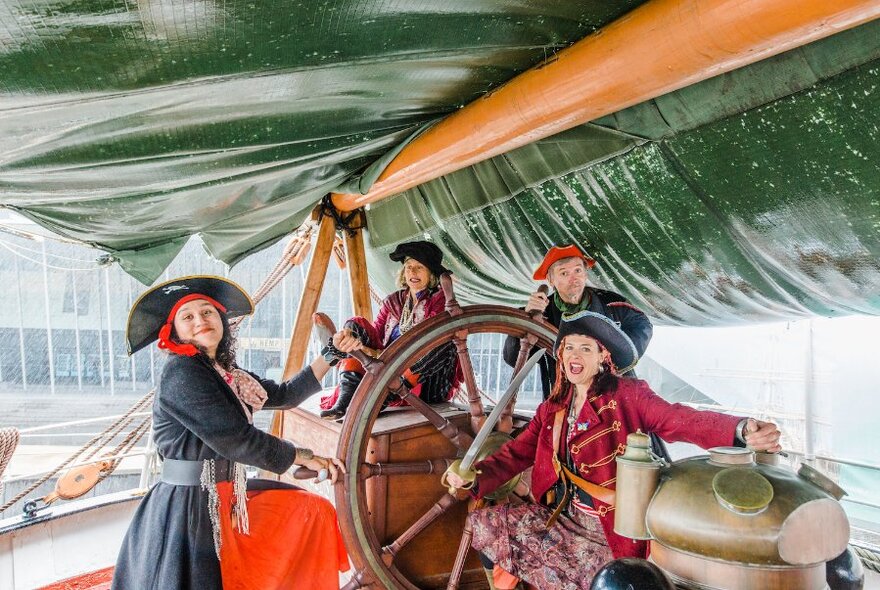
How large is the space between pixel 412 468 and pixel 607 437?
0.72 m

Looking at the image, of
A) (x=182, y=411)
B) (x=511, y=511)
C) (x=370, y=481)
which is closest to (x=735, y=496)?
(x=511, y=511)

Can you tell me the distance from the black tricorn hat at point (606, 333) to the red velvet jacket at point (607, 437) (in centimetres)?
8

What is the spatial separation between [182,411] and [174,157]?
798 mm

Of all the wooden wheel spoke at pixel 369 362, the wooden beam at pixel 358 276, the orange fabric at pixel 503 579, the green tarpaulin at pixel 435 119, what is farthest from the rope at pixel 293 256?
the orange fabric at pixel 503 579

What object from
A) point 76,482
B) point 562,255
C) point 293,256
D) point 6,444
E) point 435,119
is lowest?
point 76,482

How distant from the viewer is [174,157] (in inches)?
74.1

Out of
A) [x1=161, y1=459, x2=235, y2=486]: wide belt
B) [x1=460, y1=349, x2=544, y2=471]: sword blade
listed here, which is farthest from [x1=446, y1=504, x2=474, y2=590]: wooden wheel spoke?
[x1=161, y1=459, x2=235, y2=486]: wide belt

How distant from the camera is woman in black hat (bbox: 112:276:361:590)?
1.96m

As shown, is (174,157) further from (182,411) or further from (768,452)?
(768,452)

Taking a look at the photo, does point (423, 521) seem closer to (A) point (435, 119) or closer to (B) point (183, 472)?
(B) point (183, 472)

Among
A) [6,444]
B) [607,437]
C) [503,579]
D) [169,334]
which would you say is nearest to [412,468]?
[503,579]

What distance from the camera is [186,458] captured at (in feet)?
6.70

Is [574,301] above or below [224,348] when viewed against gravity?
above

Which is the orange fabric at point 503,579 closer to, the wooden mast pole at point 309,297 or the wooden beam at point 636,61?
the wooden beam at point 636,61
